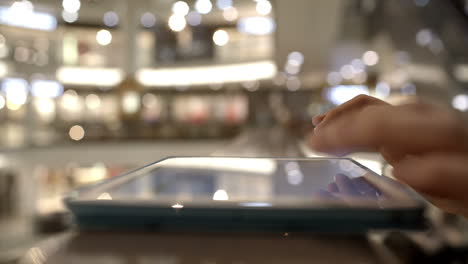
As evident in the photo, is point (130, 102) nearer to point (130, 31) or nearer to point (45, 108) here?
point (45, 108)

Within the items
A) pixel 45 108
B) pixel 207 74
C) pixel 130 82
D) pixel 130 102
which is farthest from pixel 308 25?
pixel 45 108

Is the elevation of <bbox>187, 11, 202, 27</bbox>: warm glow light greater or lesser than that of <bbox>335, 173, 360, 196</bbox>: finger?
greater

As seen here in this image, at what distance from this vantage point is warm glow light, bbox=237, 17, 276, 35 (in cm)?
805

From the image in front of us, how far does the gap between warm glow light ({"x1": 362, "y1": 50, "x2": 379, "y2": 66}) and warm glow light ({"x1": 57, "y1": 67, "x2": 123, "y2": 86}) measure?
18.9 ft

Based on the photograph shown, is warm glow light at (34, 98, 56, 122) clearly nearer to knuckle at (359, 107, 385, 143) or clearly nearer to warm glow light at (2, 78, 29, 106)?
warm glow light at (2, 78, 29, 106)

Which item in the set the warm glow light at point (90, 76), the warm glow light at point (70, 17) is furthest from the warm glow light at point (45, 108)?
the warm glow light at point (70, 17)

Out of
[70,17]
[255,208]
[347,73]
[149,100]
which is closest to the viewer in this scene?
[255,208]

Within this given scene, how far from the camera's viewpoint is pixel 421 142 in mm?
221

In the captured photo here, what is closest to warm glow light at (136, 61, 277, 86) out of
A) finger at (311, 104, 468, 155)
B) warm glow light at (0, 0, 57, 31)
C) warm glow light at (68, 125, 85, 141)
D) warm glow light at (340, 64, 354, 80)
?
warm glow light at (68, 125, 85, 141)

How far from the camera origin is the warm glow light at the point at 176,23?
9.08 meters

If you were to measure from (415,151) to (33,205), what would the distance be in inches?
456

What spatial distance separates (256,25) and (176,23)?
7.36 feet

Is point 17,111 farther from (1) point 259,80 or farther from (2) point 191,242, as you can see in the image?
(2) point 191,242

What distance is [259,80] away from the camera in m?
9.52
